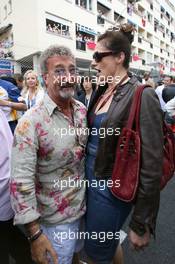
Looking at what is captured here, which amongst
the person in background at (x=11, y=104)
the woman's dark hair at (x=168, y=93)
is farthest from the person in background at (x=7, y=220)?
the woman's dark hair at (x=168, y=93)

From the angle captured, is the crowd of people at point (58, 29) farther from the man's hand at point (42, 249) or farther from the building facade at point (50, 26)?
the man's hand at point (42, 249)

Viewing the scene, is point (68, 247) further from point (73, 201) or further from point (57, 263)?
point (73, 201)

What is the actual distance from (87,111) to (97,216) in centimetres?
67

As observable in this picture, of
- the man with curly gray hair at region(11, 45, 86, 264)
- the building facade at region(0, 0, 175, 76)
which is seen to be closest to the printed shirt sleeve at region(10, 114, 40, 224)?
the man with curly gray hair at region(11, 45, 86, 264)

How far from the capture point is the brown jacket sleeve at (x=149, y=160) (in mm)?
1484

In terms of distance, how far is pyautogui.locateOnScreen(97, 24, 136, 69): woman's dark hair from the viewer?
1718mm

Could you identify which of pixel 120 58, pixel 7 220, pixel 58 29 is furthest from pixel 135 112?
pixel 58 29

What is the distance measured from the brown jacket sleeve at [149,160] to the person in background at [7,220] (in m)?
Result: 0.79

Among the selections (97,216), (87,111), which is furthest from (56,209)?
(87,111)

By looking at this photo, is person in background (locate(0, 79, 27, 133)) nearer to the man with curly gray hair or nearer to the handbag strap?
the man with curly gray hair

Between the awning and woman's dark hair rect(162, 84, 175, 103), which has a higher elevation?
the awning

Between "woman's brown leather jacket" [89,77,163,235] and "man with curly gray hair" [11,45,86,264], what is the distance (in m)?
0.21

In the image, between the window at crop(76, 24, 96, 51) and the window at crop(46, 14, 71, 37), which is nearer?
the window at crop(46, 14, 71, 37)

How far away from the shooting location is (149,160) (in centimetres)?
151
